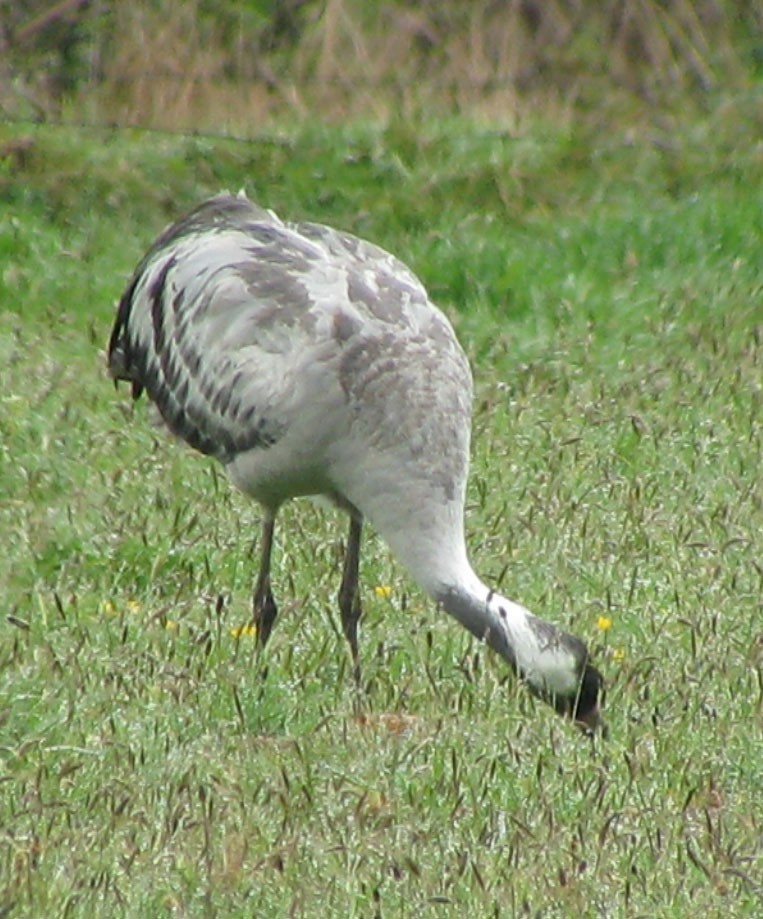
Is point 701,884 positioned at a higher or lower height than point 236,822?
higher

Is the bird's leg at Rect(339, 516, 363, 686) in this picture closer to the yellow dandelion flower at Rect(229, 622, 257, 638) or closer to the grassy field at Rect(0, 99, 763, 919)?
the grassy field at Rect(0, 99, 763, 919)

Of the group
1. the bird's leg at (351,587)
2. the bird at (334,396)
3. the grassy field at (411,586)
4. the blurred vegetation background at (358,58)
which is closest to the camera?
the grassy field at (411,586)

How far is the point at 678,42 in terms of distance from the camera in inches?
526

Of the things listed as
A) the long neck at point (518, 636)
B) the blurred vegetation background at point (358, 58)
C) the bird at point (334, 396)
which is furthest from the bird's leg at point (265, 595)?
the blurred vegetation background at point (358, 58)

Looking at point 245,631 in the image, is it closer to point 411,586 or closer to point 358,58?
point 411,586

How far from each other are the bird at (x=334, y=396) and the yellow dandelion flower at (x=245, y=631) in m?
0.03

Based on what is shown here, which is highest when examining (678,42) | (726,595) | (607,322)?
(726,595)

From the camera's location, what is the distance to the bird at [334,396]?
5.39 m

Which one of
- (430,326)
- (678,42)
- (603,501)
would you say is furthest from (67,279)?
(678,42)

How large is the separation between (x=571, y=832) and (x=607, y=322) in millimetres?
4821

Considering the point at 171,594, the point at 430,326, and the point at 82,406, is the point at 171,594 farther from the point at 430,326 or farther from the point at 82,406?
the point at 82,406

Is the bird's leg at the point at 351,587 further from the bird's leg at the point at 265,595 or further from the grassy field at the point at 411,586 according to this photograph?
the bird's leg at the point at 265,595

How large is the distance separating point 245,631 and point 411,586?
0.67m

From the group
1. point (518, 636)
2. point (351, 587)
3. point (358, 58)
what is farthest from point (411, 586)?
point (358, 58)
